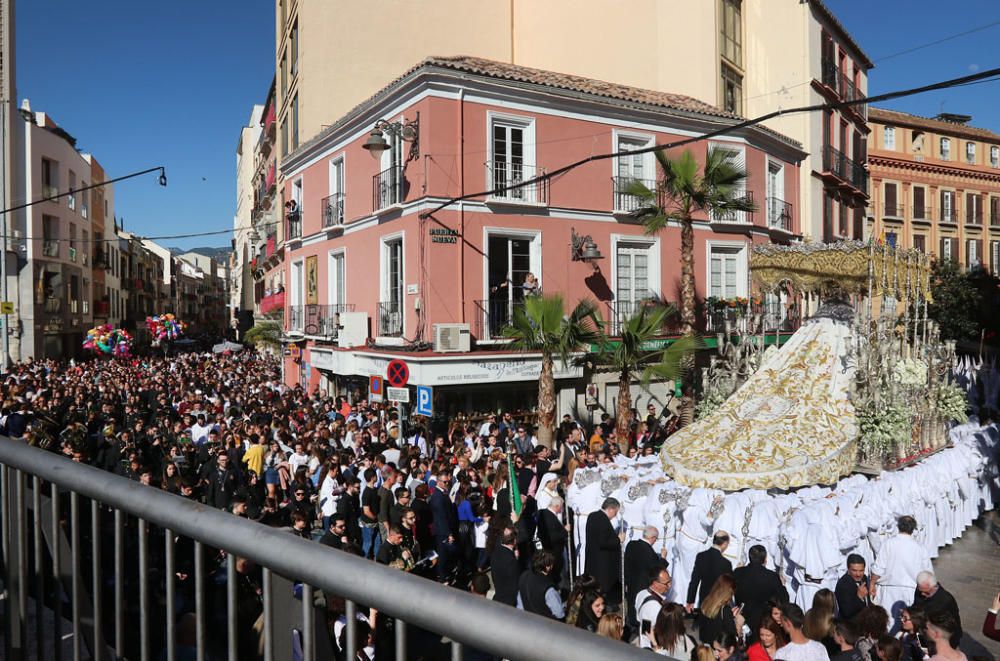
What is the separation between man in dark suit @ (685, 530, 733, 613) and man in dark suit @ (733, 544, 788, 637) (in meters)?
0.42

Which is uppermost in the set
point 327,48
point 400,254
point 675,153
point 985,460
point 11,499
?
point 327,48

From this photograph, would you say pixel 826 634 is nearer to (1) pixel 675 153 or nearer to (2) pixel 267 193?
(1) pixel 675 153

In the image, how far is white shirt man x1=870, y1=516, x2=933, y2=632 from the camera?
7.99 meters

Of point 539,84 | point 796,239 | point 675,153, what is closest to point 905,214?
point 796,239

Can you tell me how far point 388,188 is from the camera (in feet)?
63.4

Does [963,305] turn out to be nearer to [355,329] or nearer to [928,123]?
[928,123]

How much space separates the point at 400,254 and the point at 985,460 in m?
13.4

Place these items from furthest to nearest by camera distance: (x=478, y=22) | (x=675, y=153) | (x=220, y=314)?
(x=220, y=314) → (x=478, y=22) → (x=675, y=153)

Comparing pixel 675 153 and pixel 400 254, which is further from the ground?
pixel 675 153

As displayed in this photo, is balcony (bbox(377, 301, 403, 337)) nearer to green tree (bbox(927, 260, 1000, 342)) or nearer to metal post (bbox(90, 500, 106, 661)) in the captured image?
metal post (bbox(90, 500, 106, 661))

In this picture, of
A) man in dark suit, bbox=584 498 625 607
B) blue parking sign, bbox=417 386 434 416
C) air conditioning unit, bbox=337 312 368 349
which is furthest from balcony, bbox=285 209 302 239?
man in dark suit, bbox=584 498 625 607

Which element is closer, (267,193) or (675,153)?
(675,153)

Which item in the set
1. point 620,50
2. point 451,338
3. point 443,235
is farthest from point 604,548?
point 620,50

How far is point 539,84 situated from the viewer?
18.7m
